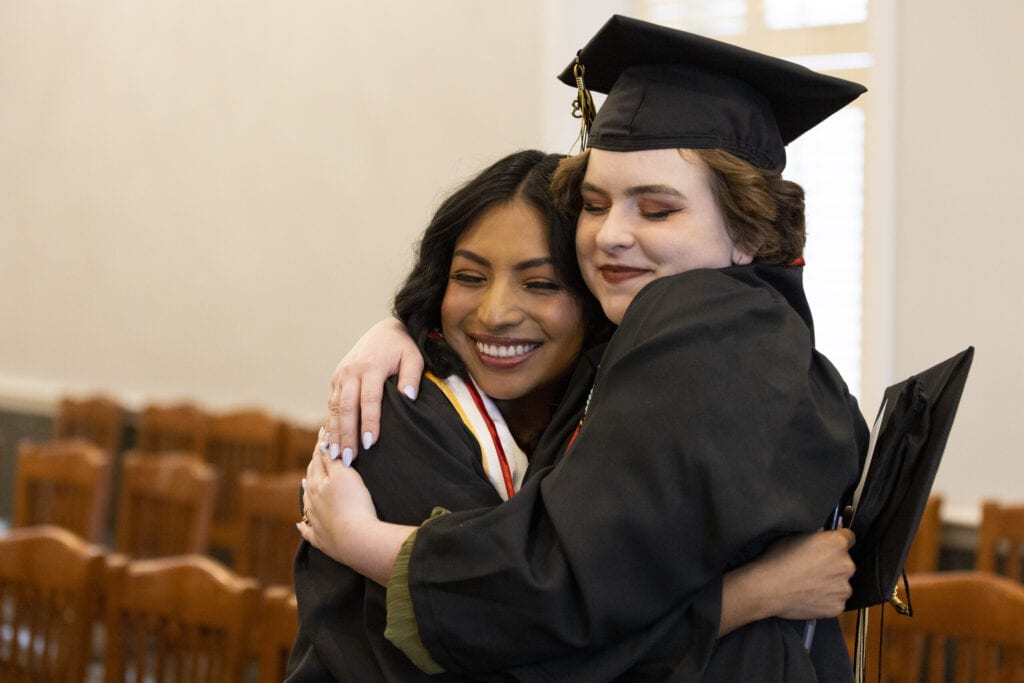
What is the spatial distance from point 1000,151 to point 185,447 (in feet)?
14.5

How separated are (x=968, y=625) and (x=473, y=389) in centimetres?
139

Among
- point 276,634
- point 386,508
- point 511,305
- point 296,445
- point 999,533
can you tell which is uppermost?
point 511,305

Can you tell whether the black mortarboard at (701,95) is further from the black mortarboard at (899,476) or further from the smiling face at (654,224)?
the black mortarboard at (899,476)

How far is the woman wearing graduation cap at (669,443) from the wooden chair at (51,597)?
164 cm

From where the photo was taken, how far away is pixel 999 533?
163 inches

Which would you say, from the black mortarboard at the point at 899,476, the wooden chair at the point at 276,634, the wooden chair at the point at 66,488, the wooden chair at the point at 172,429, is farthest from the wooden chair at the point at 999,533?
the wooden chair at the point at 172,429

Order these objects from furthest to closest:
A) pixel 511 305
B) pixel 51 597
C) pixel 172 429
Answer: pixel 172 429 → pixel 51 597 → pixel 511 305

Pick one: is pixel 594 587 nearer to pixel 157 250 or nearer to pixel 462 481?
pixel 462 481

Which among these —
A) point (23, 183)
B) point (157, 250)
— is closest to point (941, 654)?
point (157, 250)

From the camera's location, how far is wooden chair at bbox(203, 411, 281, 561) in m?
6.30

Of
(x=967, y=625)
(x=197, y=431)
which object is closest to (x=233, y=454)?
(x=197, y=431)

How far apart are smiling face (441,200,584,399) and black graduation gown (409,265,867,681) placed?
352mm

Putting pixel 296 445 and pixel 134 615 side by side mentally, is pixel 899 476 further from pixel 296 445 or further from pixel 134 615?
pixel 296 445

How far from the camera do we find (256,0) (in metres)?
7.14
